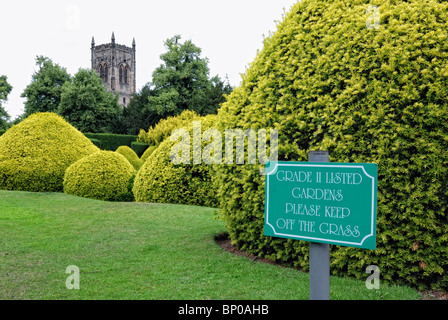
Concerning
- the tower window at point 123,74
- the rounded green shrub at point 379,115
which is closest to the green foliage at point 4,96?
the tower window at point 123,74

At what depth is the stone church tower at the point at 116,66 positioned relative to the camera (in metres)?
81.4

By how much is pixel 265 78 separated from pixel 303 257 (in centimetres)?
251

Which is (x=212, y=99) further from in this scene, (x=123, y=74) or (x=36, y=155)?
(x=123, y=74)

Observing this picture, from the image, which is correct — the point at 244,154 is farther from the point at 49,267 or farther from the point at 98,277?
the point at 49,267

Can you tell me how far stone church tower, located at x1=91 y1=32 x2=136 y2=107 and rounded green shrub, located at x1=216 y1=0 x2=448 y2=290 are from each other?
80.0 metres

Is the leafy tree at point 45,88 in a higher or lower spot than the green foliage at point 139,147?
higher

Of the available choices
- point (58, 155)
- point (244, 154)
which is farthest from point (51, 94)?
point (244, 154)

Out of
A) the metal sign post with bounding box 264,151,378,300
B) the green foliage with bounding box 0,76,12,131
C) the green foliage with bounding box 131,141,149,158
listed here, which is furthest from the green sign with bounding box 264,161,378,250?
the green foliage with bounding box 0,76,12,131

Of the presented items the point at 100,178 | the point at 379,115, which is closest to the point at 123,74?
the point at 100,178

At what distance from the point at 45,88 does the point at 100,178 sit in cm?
4045

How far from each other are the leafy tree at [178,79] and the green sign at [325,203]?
43361mm

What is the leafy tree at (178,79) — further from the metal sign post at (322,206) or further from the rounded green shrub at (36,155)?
the metal sign post at (322,206)

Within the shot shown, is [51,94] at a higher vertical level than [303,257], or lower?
higher
